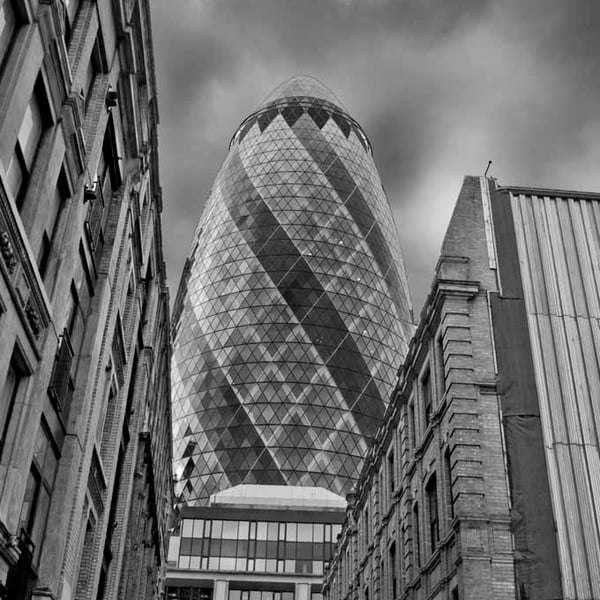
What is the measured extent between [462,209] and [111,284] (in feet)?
38.9

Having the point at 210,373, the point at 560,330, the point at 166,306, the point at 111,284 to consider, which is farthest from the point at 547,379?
the point at 210,373

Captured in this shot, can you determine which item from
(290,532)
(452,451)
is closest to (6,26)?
(452,451)

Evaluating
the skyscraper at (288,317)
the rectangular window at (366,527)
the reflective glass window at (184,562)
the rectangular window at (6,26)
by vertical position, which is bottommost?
the rectangular window at (366,527)

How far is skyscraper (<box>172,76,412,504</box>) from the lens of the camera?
3770 inches

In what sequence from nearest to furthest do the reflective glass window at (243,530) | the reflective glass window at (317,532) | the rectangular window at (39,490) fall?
the rectangular window at (39,490), the reflective glass window at (317,532), the reflective glass window at (243,530)

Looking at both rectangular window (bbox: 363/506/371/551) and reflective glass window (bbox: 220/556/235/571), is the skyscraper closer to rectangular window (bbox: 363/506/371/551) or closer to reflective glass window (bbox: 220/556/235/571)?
reflective glass window (bbox: 220/556/235/571)

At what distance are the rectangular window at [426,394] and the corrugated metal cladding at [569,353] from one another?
16.2ft

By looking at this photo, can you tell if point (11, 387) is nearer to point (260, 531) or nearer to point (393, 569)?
point (393, 569)

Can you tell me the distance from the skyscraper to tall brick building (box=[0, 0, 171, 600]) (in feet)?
190

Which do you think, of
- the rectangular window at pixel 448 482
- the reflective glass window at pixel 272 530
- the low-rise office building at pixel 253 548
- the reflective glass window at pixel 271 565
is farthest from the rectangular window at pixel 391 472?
the reflective glass window at pixel 272 530

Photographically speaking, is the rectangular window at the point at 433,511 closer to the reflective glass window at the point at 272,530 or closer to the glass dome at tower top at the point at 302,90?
the reflective glass window at the point at 272,530

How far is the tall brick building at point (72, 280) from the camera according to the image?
16.8m

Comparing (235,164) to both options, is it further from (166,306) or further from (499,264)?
(499,264)

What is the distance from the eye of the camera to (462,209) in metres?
Answer: 28.5
